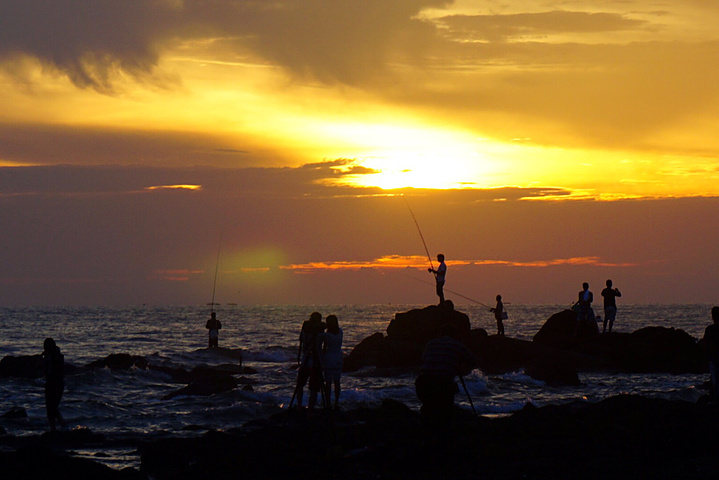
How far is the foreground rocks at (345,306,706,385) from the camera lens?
2855 centimetres

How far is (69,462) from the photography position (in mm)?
11375

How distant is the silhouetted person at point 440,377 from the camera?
11.1 meters

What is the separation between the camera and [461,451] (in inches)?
433

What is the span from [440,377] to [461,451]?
1.12 m

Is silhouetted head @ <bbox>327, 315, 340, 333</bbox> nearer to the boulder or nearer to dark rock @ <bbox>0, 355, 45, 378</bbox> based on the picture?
dark rock @ <bbox>0, 355, 45, 378</bbox>

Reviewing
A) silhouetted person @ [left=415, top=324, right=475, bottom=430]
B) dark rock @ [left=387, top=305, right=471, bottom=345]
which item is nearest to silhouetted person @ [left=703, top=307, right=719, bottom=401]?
silhouetted person @ [left=415, top=324, right=475, bottom=430]

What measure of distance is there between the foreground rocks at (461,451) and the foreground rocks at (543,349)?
45.7ft

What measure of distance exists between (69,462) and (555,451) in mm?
7234

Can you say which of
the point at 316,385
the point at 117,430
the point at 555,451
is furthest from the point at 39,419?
the point at 555,451

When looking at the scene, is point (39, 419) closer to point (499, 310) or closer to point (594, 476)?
point (594, 476)

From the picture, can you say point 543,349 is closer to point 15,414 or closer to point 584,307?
point 584,307

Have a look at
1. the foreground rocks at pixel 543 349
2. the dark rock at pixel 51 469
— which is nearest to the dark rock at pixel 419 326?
the foreground rocks at pixel 543 349

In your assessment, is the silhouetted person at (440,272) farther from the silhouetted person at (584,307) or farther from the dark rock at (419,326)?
the silhouetted person at (584,307)

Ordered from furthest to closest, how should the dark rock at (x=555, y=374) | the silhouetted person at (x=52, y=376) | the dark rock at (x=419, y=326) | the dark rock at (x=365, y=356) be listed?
the dark rock at (x=365, y=356), the dark rock at (x=419, y=326), the dark rock at (x=555, y=374), the silhouetted person at (x=52, y=376)
